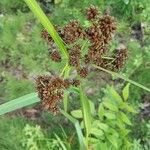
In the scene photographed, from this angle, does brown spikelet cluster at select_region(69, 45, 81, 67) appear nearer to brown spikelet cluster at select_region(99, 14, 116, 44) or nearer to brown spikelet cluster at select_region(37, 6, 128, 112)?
brown spikelet cluster at select_region(37, 6, 128, 112)

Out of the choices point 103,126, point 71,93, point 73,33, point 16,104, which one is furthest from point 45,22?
point 71,93

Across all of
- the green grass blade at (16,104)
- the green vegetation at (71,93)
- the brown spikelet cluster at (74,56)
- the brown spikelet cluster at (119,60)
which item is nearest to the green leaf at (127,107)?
the green vegetation at (71,93)

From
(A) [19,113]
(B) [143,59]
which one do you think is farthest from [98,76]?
(A) [19,113]

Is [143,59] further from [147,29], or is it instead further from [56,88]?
[56,88]

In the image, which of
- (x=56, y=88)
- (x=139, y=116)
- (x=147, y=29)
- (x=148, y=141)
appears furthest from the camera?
(x=147, y=29)

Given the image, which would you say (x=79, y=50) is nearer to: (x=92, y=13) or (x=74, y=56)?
(x=74, y=56)

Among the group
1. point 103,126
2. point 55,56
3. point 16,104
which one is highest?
point 55,56

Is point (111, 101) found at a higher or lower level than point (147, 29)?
lower

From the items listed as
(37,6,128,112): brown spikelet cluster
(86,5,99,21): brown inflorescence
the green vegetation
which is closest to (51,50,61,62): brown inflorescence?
(37,6,128,112): brown spikelet cluster

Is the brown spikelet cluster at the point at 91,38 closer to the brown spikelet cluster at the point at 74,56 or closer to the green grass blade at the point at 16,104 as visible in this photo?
the brown spikelet cluster at the point at 74,56
